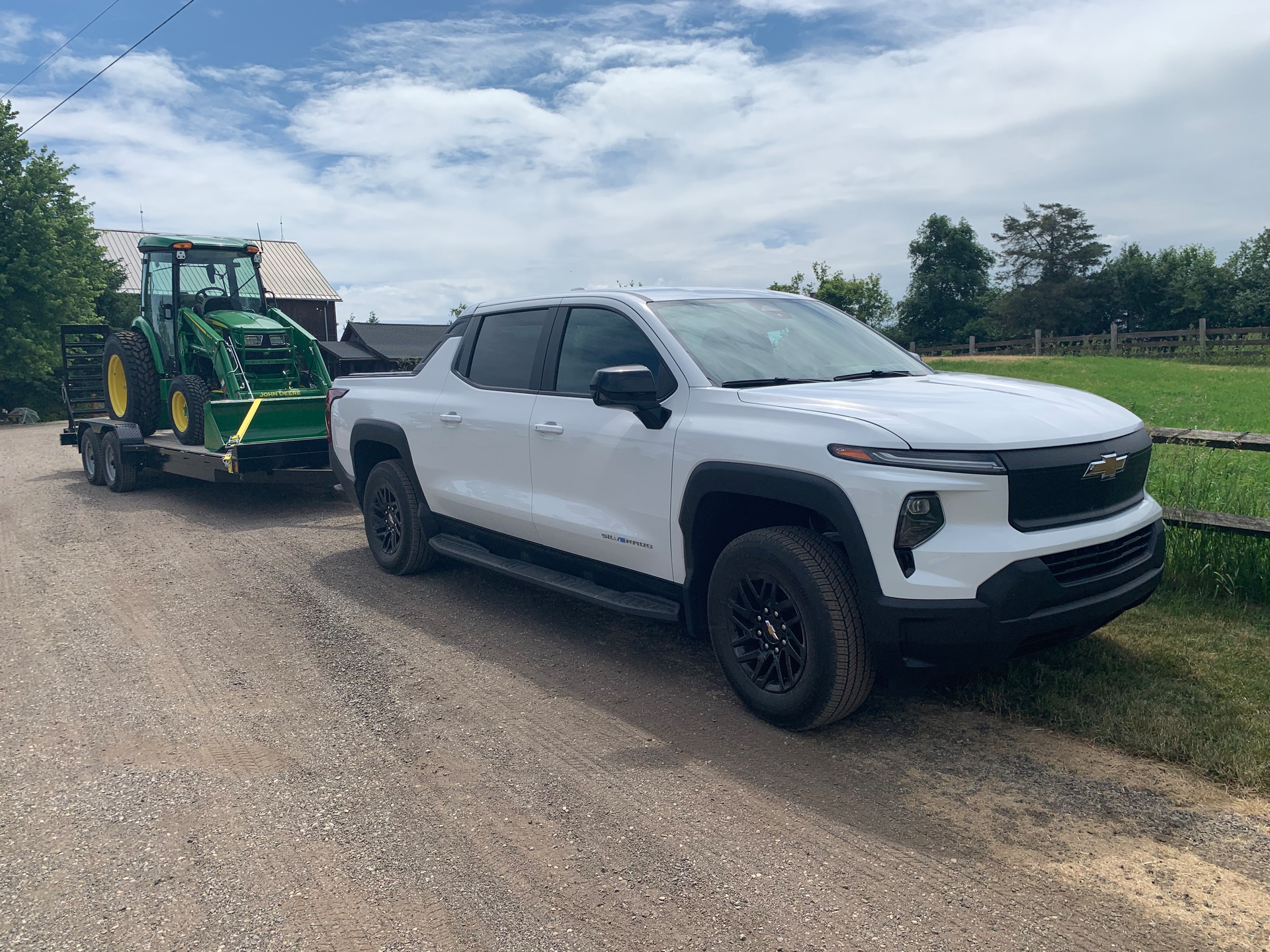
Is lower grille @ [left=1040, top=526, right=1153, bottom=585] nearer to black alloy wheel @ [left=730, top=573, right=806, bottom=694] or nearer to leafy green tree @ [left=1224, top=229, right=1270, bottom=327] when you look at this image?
black alloy wheel @ [left=730, top=573, right=806, bottom=694]

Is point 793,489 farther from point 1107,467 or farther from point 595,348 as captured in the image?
point 595,348

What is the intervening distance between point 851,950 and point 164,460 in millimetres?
10478

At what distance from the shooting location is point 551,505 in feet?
17.2

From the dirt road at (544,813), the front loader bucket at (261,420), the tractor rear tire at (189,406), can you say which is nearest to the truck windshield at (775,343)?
the dirt road at (544,813)

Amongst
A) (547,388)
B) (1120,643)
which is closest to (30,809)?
(547,388)

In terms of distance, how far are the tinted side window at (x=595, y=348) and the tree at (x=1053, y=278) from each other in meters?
68.2

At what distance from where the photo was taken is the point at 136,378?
11.6 m

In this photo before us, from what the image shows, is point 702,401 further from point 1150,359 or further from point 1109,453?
point 1150,359

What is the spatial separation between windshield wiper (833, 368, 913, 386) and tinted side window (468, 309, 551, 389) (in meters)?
1.81

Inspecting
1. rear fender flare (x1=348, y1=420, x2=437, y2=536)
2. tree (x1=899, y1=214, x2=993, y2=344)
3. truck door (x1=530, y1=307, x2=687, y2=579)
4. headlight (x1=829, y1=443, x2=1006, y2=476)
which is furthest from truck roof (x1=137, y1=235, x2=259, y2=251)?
tree (x1=899, y1=214, x2=993, y2=344)

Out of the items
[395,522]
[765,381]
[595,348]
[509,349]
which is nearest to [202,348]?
[395,522]

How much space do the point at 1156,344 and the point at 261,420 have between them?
116 ft

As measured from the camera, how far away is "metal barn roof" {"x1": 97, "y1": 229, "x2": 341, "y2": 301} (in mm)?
49312

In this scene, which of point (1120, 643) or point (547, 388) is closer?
point (1120, 643)
